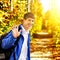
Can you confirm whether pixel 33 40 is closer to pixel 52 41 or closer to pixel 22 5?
pixel 52 41

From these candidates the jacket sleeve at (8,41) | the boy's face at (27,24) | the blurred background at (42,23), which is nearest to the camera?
the jacket sleeve at (8,41)

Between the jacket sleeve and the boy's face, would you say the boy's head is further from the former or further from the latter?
the jacket sleeve

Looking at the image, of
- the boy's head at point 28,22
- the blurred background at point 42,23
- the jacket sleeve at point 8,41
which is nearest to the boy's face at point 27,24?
the boy's head at point 28,22

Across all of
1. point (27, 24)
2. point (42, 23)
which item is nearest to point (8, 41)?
point (27, 24)

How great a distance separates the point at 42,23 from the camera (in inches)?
139

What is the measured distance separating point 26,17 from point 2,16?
865 millimetres

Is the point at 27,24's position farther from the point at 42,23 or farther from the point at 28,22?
the point at 42,23

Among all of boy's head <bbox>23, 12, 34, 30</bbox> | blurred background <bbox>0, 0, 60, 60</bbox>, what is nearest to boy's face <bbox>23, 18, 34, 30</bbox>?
boy's head <bbox>23, 12, 34, 30</bbox>

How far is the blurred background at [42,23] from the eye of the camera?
3.48 metres

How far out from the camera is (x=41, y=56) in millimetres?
3518

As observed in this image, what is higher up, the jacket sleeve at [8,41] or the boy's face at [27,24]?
the boy's face at [27,24]

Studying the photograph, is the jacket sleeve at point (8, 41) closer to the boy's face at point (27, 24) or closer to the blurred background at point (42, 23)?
the boy's face at point (27, 24)

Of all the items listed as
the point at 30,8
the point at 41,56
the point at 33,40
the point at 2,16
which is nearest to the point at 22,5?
the point at 30,8

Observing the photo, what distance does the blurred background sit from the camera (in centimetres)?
348
